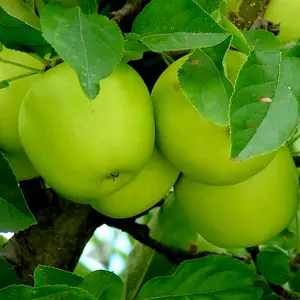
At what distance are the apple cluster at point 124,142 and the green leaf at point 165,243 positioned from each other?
0.23 m

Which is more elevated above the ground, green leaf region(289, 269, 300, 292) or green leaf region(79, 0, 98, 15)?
green leaf region(79, 0, 98, 15)

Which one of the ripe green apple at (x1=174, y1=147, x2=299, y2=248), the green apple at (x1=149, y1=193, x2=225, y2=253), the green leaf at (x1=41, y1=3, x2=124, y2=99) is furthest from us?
the green apple at (x1=149, y1=193, x2=225, y2=253)

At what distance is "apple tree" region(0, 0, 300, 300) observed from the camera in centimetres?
53

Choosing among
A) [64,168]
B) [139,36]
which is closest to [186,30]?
[139,36]

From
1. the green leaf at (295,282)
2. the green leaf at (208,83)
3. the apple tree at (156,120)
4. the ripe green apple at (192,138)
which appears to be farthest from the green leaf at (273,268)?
the green leaf at (208,83)

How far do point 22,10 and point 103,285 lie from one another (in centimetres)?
28

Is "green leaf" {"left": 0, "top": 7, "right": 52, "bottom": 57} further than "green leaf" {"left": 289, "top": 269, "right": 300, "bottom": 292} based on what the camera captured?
No

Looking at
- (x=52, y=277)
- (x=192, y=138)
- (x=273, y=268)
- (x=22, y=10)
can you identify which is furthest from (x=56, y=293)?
(x=273, y=268)

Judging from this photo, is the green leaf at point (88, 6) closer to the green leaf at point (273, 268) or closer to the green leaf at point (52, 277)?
the green leaf at point (52, 277)

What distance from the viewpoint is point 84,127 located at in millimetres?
566

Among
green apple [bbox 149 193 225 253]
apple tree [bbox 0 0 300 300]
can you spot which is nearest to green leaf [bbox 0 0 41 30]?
apple tree [bbox 0 0 300 300]

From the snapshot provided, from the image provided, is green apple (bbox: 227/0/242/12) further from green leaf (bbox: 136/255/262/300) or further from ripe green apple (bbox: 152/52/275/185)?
green leaf (bbox: 136/255/262/300)

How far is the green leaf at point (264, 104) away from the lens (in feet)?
1.62

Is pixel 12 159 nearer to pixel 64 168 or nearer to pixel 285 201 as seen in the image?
pixel 64 168
